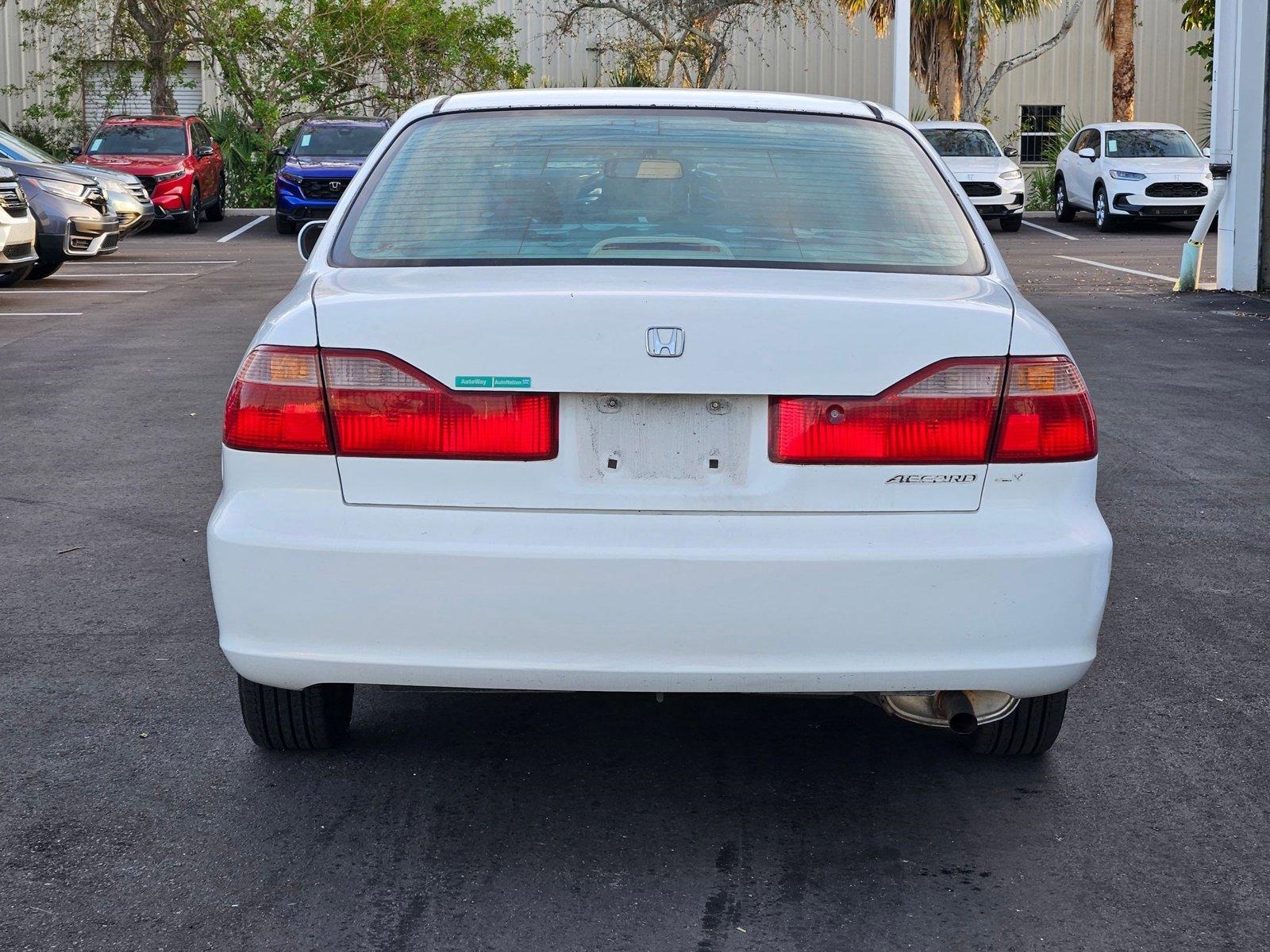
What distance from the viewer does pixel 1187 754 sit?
399cm

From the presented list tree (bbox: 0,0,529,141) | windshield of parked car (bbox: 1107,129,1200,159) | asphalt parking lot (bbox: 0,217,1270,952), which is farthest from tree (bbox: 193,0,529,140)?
asphalt parking lot (bbox: 0,217,1270,952)

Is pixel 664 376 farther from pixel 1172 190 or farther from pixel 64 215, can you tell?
pixel 1172 190

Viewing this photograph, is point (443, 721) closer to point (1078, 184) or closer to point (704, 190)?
point (704, 190)

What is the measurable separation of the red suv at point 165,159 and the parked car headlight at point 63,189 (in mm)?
6829

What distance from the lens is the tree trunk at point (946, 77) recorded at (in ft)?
109

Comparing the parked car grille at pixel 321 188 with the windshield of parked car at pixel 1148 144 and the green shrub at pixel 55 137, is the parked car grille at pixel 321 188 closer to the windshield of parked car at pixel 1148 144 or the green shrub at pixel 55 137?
the green shrub at pixel 55 137

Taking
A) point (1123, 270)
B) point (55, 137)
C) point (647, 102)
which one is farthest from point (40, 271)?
point (55, 137)

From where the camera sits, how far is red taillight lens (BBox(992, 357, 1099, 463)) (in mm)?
3268

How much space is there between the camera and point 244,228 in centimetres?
2661

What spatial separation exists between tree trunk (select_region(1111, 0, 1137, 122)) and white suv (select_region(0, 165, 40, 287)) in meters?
23.5

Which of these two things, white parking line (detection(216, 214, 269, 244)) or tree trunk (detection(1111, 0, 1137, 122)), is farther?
tree trunk (detection(1111, 0, 1137, 122))

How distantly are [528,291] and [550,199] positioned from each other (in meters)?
0.67

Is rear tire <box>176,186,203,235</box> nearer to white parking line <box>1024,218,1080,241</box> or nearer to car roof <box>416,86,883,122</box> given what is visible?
white parking line <box>1024,218,1080,241</box>

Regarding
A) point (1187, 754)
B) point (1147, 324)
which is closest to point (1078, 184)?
point (1147, 324)
